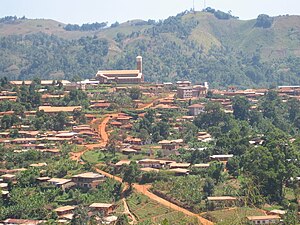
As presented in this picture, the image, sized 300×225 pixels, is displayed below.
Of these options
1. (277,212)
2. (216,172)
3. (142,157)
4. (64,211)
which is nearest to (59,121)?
(142,157)

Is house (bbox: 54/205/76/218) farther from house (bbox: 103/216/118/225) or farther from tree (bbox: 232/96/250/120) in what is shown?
tree (bbox: 232/96/250/120)

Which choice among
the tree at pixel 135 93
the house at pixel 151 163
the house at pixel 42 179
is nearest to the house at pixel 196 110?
the tree at pixel 135 93

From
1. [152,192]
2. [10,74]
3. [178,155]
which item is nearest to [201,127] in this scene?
[178,155]

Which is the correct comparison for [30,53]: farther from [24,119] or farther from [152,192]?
[152,192]

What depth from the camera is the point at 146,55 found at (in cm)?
9044

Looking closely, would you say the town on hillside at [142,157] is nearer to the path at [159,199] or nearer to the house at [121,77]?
the path at [159,199]

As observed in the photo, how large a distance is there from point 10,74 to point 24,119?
5503 centimetres

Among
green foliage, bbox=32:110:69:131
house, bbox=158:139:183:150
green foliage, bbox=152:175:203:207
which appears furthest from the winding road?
house, bbox=158:139:183:150

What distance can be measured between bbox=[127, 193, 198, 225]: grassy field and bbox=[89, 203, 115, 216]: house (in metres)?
0.90

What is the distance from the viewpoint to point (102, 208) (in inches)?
1013

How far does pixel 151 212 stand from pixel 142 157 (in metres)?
7.28

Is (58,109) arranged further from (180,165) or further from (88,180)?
(88,180)

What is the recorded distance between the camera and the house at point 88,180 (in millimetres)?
28609

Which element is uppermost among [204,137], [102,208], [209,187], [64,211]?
[204,137]
